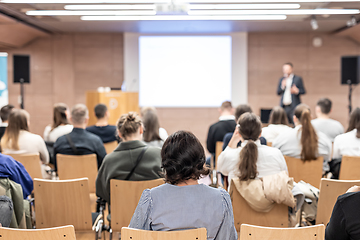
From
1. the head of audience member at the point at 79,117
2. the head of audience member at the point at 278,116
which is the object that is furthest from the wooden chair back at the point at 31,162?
the head of audience member at the point at 278,116

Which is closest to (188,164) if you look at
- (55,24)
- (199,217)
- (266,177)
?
(199,217)

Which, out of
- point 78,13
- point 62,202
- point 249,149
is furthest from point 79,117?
point 78,13

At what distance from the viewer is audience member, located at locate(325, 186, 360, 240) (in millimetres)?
1648

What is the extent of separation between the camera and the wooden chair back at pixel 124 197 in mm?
2723

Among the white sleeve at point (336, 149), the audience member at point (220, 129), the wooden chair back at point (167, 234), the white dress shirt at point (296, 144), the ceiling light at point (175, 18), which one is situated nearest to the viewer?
the wooden chair back at point (167, 234)

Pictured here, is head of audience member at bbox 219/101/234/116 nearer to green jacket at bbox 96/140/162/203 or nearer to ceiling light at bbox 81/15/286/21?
green jacket at bbox 96/140/162/203

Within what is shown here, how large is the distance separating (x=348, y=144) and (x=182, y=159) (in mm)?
2927

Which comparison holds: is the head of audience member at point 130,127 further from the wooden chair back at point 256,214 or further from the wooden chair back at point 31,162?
the wooden chair back at point 31,162

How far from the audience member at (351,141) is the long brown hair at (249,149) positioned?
5.40ft

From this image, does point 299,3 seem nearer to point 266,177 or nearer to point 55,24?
point 266,177

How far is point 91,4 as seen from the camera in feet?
20.7

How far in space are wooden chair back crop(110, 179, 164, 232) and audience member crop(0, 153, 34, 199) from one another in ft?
2.15

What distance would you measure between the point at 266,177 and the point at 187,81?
692cm

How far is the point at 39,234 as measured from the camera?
1.77 meters
